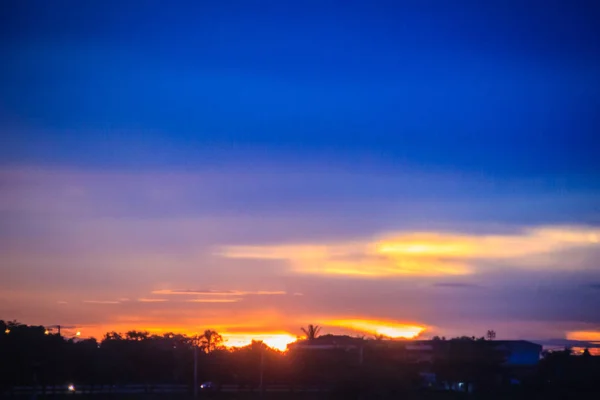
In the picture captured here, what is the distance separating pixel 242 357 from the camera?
60.9 meters

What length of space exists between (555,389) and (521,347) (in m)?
26.9

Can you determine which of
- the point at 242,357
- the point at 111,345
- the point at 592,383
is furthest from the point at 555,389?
the point at 111,345

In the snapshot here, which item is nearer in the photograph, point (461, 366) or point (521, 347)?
point (461, 366)

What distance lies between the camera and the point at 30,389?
4962cm

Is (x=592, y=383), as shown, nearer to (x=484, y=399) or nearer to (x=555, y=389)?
(x=555, y=389)

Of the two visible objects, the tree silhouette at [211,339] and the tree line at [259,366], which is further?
the tree silhouette at [211,339]

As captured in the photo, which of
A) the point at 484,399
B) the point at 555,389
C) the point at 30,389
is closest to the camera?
the point at 30,389

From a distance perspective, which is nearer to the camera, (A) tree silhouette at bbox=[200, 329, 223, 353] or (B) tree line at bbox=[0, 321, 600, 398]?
(B) tree line at bbox=[0, 321, 600, 398]

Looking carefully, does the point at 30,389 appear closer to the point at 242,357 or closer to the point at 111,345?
the point at 111,345

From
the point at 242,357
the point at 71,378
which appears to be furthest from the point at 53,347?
the point at 242,357

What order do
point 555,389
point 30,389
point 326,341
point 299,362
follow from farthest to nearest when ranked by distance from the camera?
point 326,341 → point 299,362 → point 555,389 → point 30,389

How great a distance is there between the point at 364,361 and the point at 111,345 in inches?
772

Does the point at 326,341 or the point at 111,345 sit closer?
the point at 111,345

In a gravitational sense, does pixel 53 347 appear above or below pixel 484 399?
above
